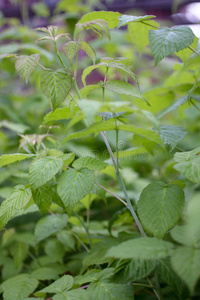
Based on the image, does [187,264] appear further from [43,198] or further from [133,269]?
[43,198]

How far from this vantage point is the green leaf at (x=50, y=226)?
79 centimetres

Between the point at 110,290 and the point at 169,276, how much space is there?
126 millimetres

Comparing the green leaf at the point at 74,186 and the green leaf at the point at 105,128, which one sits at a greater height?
the green leaf at the point at 105,128

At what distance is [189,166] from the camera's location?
582mm

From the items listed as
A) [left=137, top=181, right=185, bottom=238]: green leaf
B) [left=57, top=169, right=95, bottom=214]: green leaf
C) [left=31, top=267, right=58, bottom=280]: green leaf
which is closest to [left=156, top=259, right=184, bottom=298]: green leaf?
[left=137, top=181, right=185, bottom=238]: green leaf

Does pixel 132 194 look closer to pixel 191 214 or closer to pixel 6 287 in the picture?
pixel 6 287

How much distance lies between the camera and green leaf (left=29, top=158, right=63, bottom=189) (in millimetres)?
563

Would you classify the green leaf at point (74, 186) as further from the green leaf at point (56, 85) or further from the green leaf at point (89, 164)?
the green leaf at point (56, 85)

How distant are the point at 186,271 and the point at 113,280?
0.20 meters

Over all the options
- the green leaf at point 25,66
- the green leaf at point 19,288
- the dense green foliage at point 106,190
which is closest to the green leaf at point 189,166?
the dense green foliage at point 106,190

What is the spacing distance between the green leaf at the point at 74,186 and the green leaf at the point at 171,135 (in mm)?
215

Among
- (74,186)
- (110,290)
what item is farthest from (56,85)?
(110,290)

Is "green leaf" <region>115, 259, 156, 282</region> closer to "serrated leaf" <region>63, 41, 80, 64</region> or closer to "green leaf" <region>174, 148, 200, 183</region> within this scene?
"green leaf" <region>174, 148, 200, 183</region>

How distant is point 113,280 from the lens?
57cm
